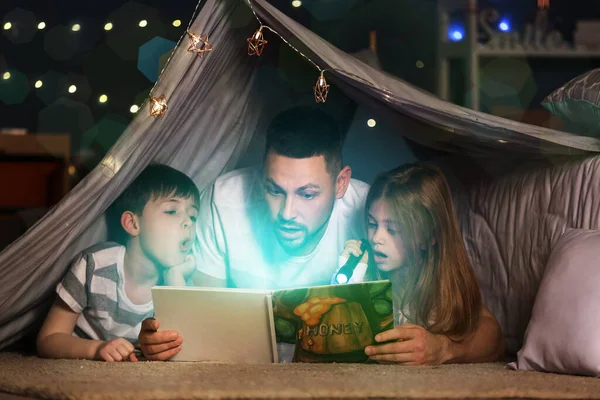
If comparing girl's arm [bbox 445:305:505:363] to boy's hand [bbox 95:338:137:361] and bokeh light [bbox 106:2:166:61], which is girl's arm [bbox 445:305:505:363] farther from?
bokeh light [bbox 106:2:166:61]

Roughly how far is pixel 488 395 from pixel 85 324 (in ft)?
3.16

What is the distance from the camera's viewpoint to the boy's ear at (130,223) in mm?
1776

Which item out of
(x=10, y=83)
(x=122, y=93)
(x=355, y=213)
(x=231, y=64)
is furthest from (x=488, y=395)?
(x=10, y=83)

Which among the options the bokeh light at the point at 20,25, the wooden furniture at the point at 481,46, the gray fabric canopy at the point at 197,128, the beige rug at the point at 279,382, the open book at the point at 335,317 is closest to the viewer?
the beige rug at the point at 279,382

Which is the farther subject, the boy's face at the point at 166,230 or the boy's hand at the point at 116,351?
the boy's face at the point at 166,230

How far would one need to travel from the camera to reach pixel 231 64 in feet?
6.21

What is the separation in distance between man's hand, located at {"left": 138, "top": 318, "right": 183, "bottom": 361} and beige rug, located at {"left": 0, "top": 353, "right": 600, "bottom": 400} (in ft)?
0.11

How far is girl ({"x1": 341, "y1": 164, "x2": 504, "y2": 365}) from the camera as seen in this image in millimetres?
1663

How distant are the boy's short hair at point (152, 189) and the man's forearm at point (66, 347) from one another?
272mm

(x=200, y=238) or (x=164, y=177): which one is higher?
(x=164, y=177)

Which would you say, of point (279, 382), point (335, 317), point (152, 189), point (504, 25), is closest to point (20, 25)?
point (152, 189)

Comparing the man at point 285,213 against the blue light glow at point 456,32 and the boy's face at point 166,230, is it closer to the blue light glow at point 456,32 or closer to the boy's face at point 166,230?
the boy's face at point 166,230

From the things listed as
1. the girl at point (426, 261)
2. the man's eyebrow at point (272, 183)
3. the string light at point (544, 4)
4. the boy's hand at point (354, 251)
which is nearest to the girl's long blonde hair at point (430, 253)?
the girl at point (426, 261)

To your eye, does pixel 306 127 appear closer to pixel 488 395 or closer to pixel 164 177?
pixel 164 177
